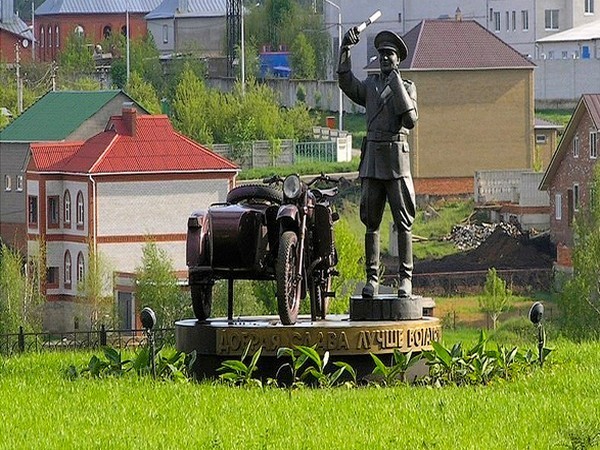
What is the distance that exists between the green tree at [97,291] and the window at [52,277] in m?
1.51

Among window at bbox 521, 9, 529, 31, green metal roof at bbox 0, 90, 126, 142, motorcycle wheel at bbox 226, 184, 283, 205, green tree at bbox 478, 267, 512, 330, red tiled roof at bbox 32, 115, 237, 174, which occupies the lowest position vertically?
green tree at bbox 478, 267, 512, 330

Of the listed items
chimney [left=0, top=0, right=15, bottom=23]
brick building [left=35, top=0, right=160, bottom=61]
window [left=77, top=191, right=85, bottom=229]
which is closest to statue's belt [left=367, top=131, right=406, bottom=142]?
window [left=77, top=191, right=85, bottom=229]

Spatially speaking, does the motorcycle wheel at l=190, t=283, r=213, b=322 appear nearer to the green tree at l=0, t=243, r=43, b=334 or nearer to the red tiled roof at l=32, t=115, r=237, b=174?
the green tree at l=0, t=243, r=43, b=334

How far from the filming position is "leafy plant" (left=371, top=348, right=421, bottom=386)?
53.5 feet

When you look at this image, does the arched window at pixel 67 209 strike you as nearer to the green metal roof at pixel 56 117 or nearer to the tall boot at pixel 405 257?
the green metal roof at pixel 56 117

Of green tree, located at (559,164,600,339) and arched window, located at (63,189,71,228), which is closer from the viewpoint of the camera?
green tree, located at (559,164,600,339)

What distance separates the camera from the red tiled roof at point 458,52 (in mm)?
68375

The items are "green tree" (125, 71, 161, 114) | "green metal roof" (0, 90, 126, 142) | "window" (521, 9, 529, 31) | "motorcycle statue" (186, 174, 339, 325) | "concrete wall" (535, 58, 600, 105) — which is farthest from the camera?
"window" (521, 9, 529, 31)

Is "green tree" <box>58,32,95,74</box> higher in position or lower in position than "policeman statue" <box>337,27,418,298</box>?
higher

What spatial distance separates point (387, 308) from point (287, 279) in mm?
Answer: 892

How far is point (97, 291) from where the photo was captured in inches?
2005

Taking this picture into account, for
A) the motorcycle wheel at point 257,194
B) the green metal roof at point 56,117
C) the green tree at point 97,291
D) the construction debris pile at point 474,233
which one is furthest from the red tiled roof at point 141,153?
the motorcycle wheel at point 257,194

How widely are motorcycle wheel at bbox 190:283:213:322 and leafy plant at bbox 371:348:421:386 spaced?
68.8 inches

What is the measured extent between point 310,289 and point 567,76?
6309cm
